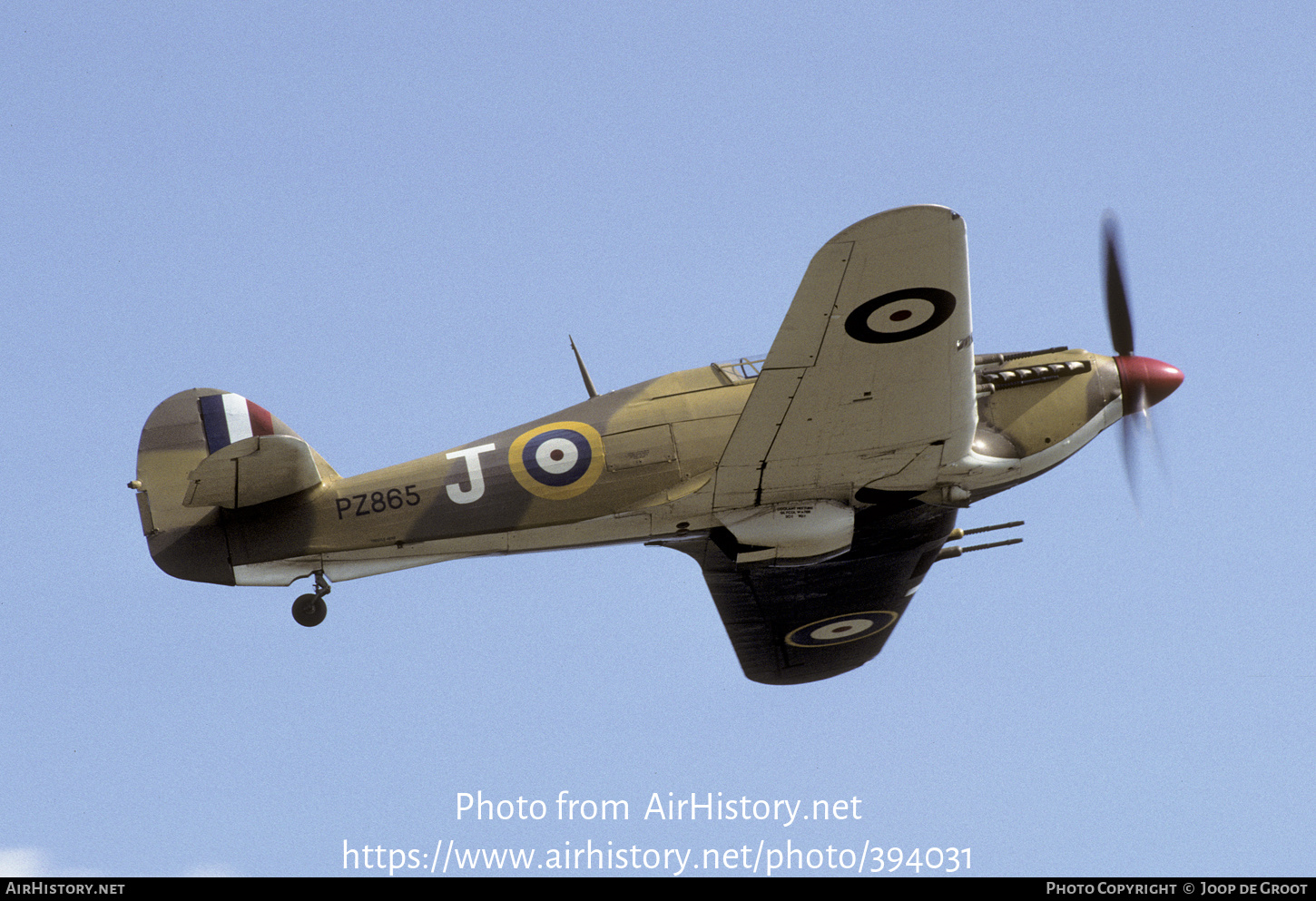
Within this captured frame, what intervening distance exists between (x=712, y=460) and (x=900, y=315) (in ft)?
7.95

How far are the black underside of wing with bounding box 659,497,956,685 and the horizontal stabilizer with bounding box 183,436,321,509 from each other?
3.49 m

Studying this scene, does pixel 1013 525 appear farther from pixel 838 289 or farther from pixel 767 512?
pixel 838 289

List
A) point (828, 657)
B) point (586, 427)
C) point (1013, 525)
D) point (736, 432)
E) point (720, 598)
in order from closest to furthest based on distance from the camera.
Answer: point (736, 432)
point (586, 427)
point (1013, 525)
point (720, 598)
point (828, 657)

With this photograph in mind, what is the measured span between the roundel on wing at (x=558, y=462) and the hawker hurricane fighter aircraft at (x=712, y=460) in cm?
2

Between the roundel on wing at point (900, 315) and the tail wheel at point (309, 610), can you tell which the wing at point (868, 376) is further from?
the tail wheel at point (309, 610)

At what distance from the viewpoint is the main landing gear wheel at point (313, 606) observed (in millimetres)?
12094

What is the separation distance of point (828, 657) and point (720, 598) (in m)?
1.98

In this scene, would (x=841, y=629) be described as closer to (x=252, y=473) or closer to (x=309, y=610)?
(x=309, y=610)

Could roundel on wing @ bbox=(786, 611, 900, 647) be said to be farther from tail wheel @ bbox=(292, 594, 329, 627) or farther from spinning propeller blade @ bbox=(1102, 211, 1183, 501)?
tail wheel @ bbox=(292, 594, 329, 627)

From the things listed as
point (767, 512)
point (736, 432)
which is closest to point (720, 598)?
point (767, 512)

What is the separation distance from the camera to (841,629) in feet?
52.5

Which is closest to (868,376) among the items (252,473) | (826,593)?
(826,593)

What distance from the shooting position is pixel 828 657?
53.8 feet

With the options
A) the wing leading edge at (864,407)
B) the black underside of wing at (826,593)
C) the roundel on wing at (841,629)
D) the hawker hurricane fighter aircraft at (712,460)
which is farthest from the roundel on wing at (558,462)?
the roundel on wing at (841,629)
